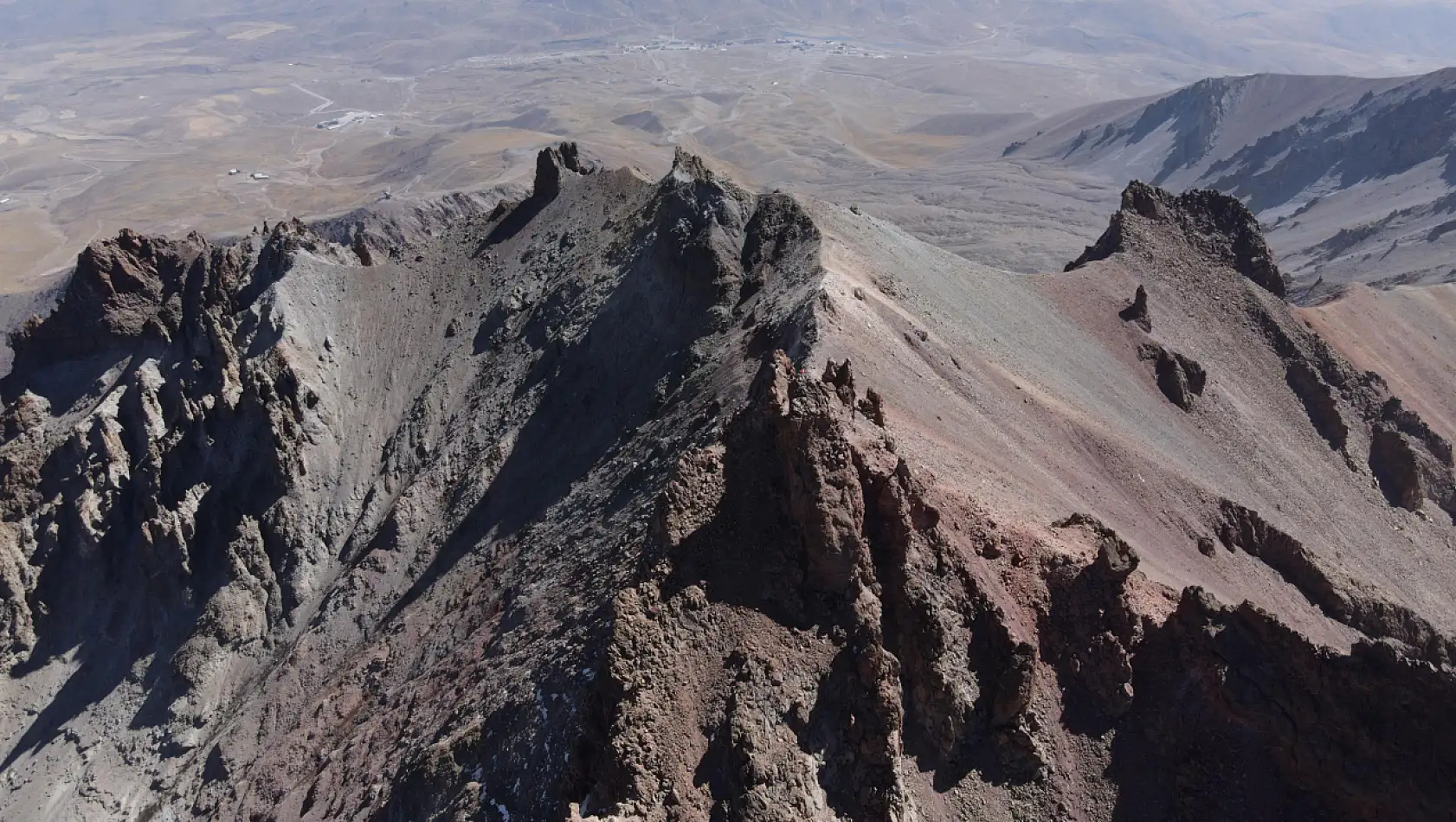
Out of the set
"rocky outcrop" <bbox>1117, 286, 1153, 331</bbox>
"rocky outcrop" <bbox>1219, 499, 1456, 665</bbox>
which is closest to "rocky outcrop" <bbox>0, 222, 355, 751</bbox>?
"rocky outcrop" <bbox>1219, 499, 1456, 665</bbox>

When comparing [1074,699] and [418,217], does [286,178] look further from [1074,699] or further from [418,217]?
[1074,699]

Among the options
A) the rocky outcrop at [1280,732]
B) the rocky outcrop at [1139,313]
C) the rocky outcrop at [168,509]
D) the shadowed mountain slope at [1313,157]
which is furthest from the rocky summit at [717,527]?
the shadowed mountain slope at [1313,157]

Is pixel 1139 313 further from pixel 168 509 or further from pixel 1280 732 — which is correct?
pixel 168 509

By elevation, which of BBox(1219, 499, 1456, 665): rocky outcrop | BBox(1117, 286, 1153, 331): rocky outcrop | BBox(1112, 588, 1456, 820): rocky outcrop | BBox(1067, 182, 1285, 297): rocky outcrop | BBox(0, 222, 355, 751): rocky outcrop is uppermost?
BBox(1067, 182, 1285, 297): rocky outcrop

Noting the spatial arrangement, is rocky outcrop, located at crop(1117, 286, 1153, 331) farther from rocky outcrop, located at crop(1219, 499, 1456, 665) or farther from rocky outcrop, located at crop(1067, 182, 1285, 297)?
rocky outcrop, located at crop(1219, 499, 1456, 665)

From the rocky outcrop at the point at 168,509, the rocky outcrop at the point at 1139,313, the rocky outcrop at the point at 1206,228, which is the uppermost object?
the rocky outcrop at the point at 1206,228

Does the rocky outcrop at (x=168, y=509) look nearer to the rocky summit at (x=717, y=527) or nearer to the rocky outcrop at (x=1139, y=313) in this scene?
the rocky summit at (x=717, y=527)

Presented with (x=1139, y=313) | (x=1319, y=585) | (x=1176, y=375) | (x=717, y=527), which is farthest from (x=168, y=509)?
(x=1139, y=313)

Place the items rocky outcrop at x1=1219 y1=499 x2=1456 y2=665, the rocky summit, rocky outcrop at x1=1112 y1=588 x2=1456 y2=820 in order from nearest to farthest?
1. rocky outcrop at x1=1112 y1=588 x2=1456 y2=820
2. the rocky summit
3. rocky outcrop at x1=1219 y1=499 x2=1456 y2=665

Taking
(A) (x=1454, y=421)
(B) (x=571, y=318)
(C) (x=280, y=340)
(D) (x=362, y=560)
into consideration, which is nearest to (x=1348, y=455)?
(A) (x=1454, y=421)
